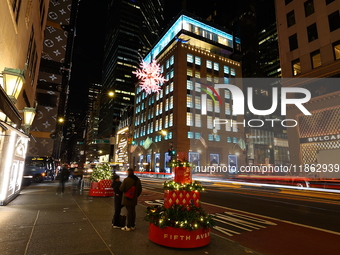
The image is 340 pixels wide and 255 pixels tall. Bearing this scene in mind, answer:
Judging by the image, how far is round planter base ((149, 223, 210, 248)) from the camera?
489 centimetres

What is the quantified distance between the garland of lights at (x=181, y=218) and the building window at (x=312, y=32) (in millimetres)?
28000

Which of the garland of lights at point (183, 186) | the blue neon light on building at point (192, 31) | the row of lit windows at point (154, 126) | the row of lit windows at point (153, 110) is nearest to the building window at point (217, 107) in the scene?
the row of lit windows at point (153, 110)

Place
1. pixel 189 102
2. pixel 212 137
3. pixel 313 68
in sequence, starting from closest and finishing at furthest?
pixel 313 68 < pixel 189 102 < pixel 212 137

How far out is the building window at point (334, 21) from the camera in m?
23.0

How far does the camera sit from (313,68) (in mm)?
24391

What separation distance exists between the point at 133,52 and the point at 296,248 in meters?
148

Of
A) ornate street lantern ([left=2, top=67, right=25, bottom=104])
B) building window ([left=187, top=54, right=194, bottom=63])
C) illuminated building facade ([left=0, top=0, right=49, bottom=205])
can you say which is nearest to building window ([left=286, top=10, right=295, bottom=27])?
illuminated building facade ([left=0, top=0, right=49, bottom=205])

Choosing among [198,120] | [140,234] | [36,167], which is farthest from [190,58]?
[140,234]

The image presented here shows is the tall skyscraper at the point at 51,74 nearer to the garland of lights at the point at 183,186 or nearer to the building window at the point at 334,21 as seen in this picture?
the garland of lights at the point at 183,186

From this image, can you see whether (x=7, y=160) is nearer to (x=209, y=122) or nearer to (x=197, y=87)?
(x=209, y=122)

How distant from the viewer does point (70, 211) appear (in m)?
8.60

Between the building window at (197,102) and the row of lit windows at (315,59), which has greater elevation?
the building window at (197,102)

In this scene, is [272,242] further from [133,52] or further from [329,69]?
[133,52]

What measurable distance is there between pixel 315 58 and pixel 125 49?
12974 cm
